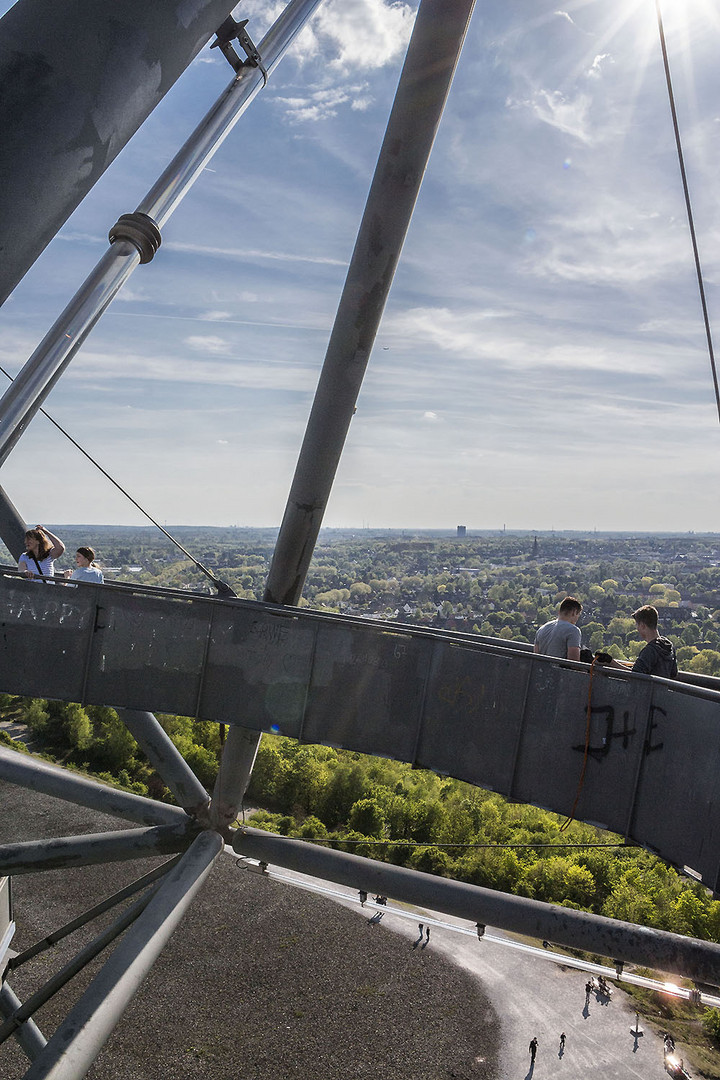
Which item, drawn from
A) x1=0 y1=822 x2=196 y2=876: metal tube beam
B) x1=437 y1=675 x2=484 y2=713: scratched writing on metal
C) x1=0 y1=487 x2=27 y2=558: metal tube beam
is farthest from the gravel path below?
x1=437 y1=675 x2=484 y2=713: scratched writing on metal

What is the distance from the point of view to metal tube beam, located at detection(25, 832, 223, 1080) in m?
6.98

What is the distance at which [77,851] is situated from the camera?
1023 cm

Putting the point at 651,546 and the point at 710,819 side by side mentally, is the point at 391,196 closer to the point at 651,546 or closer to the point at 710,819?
the point at 710,819

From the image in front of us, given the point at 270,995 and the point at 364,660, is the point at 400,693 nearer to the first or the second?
the point at 364,660

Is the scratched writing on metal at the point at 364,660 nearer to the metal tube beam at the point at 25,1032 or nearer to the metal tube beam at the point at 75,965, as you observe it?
the metal tube beam at the point at 75,965

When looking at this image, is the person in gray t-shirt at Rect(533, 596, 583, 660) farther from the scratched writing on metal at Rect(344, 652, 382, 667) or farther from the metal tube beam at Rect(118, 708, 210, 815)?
the metal tube beam at Rect(118, 708, 210, 815)

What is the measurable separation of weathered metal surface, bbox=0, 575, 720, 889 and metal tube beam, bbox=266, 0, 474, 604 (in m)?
1.31

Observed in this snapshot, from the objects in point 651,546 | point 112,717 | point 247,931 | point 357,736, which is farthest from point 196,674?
point 651,546

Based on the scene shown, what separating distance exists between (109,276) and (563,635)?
19.6ft

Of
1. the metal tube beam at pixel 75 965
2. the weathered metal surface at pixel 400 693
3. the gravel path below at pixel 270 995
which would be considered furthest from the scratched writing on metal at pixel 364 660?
the gravel path below at pixel 270 995

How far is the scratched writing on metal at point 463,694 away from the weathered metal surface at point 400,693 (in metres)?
0.01

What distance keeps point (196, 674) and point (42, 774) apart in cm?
456

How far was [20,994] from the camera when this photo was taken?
19.7 metres

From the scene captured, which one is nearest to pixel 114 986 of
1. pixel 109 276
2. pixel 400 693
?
pixel 400 693
